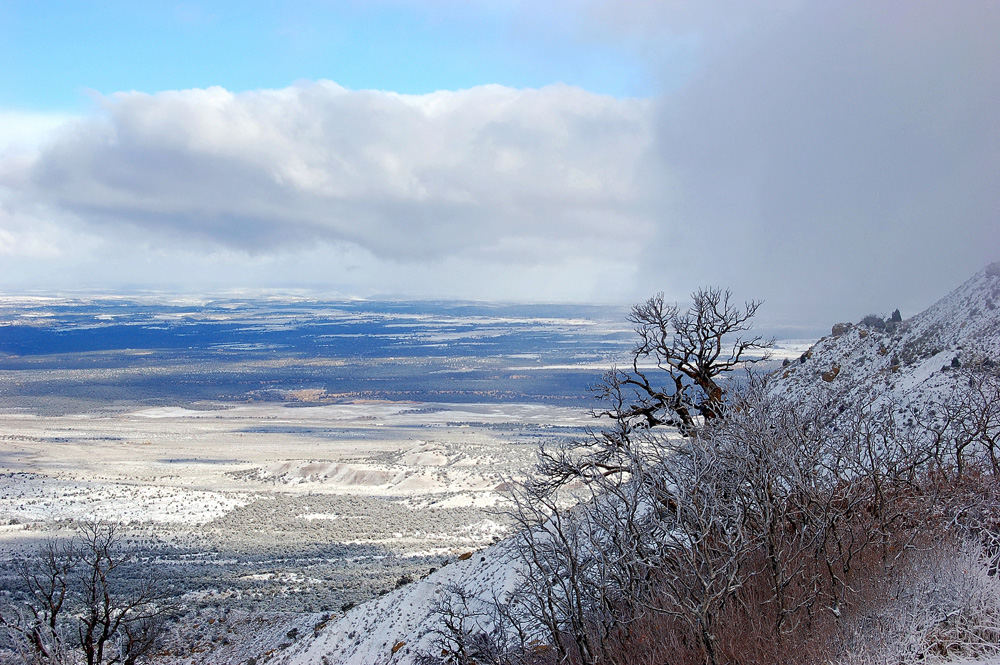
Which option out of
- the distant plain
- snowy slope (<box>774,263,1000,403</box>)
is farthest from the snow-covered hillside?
the distant plain

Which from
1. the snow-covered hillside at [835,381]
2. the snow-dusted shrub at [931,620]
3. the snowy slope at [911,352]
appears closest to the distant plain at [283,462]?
the snow-covered hillside at [835,381]

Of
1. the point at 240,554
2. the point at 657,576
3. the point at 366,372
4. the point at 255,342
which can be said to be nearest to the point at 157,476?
the point at 240,554

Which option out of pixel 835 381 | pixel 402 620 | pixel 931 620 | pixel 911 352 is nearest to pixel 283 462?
pixel 402 620

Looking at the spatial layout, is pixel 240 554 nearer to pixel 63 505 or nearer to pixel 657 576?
pixel 63 505

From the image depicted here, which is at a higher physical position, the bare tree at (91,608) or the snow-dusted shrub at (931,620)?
the snow-dusted shrub at (931,620)

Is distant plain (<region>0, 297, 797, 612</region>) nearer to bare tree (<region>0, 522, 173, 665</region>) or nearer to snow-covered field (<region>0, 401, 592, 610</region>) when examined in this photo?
snow-covered field (<region>0, 401, 592, 610</region>)

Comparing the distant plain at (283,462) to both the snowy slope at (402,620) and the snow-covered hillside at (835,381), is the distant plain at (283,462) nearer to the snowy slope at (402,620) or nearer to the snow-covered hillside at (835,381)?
the snowy slope at (402,620)
